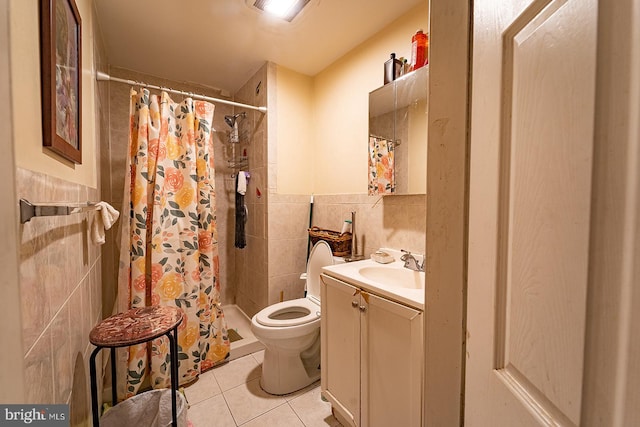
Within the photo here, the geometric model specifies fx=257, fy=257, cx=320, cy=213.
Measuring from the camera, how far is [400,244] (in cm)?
157

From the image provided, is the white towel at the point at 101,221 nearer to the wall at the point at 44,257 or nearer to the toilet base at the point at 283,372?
the wall at the point at 44,257

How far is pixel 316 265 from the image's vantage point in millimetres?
1921

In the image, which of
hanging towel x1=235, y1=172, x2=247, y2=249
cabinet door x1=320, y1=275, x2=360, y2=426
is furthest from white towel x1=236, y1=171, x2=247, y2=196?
cabinet door x1=320, y1=275, x2=360, y2=426

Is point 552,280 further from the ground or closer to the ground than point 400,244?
further from the ground

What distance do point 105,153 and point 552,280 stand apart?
8.91 ft

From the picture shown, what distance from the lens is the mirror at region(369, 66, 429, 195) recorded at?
1.45 metres

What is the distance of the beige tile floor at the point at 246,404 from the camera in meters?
1.40

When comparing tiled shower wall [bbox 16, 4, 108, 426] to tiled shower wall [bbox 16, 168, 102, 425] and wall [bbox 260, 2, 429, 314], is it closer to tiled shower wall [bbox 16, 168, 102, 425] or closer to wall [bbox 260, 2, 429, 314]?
tiled shower wall [bbox 16, 168, 102, 425]

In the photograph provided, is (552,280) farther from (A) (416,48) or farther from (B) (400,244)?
(A) (416,48)

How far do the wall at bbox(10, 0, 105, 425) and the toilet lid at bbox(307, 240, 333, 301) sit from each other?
126 cm

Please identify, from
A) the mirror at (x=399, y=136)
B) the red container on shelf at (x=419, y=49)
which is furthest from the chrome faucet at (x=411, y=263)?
the red container on shelf at (x=419, y=49)

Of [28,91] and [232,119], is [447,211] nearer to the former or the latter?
[28,91]

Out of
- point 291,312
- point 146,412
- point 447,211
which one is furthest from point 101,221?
point 447,211

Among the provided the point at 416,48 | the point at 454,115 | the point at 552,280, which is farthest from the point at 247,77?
the point at 552,280
